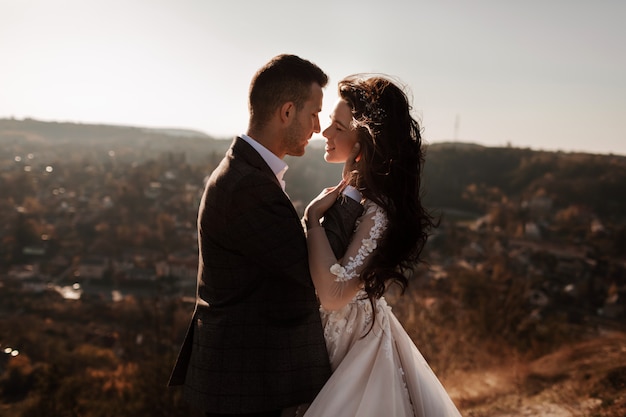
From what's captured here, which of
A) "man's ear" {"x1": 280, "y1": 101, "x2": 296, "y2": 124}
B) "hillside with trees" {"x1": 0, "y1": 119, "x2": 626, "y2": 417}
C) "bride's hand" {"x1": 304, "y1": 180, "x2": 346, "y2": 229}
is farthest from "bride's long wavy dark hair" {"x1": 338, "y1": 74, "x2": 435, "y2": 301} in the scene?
"hillside with trees" {"x1": 0, "y1": 119, "x2": 626, "y2": 417}

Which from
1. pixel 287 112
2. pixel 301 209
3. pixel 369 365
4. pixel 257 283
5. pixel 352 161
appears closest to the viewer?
pixel 257 283

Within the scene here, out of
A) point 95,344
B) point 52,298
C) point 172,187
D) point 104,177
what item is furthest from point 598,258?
point 104,177

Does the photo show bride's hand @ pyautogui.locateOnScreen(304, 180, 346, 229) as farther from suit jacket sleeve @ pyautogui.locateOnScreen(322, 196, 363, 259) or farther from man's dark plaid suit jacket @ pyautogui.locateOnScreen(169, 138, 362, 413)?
man's dark plaid suit jacket @ pyautogui.locateOnScreen(169, 138, 362, 413)

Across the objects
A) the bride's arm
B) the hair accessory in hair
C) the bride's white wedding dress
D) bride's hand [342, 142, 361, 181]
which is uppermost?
the hair accessory in hair

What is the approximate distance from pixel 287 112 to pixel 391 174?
0.47 meters

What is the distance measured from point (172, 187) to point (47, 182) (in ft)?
34.5

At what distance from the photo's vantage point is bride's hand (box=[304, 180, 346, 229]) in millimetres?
1866

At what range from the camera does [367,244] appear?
1.90 meters

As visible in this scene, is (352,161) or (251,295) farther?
(352,161)

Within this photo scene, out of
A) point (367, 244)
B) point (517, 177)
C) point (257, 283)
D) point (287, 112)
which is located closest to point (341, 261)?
point (367, 244)

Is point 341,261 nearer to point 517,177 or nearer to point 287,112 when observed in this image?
point 287,112

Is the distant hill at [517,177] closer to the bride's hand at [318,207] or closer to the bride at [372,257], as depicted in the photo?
the bride at [372,257]

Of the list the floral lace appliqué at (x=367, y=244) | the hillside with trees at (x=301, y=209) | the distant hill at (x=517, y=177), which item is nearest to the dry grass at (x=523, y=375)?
the hillside with trees at (x=301, y=209)

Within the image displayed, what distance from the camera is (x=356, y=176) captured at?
2.04m
